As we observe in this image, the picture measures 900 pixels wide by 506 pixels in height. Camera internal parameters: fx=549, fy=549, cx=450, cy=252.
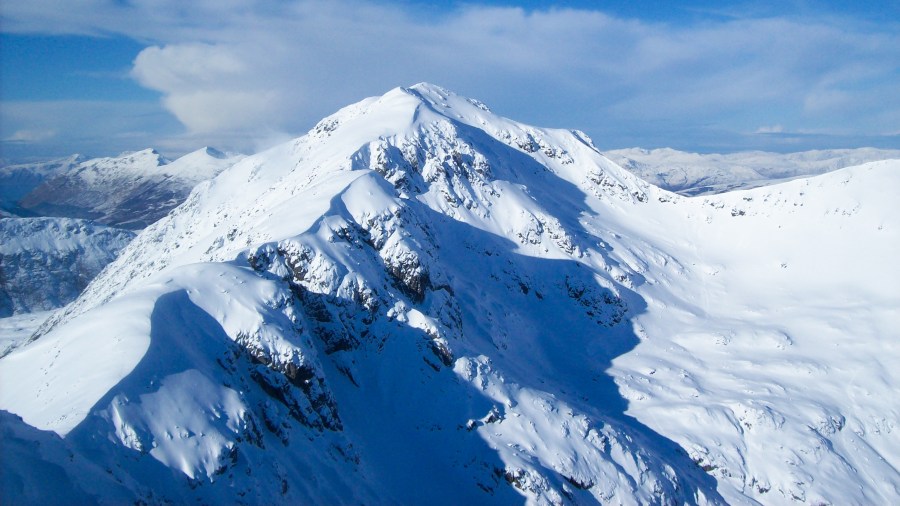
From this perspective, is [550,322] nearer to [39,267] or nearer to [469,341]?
[469,341]

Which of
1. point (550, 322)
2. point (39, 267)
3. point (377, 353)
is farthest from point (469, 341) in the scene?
point (39, 267)

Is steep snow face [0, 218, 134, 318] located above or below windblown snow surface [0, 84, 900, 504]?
below

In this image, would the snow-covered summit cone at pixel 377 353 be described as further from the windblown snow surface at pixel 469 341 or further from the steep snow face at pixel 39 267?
the steep snow face at pixel 39 267

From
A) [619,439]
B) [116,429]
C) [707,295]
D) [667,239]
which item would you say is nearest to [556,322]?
[619,439]

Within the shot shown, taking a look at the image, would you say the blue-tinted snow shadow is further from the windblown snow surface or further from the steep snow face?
the steep snow face

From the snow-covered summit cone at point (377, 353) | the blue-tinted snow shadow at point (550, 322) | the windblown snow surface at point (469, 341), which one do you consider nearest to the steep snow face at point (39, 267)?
the windblown snow surface at point (469, 341)

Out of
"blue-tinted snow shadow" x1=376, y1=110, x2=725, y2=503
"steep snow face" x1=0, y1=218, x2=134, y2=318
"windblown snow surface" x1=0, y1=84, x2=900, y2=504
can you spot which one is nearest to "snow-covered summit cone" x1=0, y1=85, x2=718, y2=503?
"windblown snow surface" x1=0, y1=84, x2=900, y2=504
